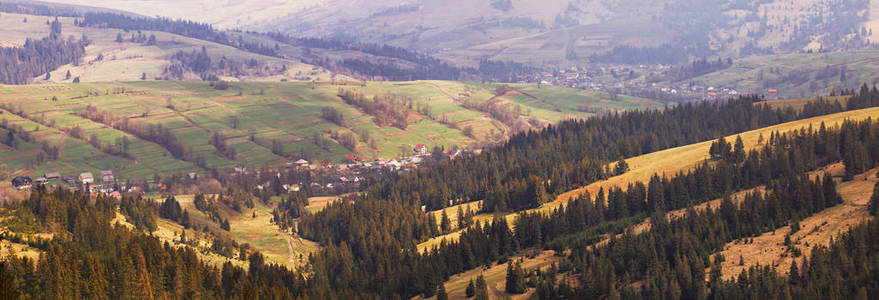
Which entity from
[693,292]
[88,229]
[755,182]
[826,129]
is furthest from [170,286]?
[826,129]

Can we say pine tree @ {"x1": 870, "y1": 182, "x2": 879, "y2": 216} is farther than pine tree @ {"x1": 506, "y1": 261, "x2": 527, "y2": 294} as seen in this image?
No

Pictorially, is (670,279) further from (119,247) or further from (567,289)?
(119,247)

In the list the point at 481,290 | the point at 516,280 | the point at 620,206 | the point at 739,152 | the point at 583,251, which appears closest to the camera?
the point at 481,290

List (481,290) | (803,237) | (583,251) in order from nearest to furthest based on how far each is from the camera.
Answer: (803,237) → (481,290) → (583,251)

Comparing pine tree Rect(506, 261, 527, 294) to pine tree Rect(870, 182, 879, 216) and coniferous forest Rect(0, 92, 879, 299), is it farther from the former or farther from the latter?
pine tree Rect(870, 182, 879, 216)

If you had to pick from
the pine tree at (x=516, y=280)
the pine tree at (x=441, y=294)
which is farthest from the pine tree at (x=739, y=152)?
the pine tree at (x=441, y=294)

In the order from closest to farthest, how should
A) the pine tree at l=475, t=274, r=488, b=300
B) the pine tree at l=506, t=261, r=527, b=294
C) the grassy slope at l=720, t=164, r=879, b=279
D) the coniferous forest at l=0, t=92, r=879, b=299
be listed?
the coniferous forest at l=0, t=92, r=879, b=299 → the grassy slope at l=720, t=164, r=879, b=279 → the pine tree at l=475, t=274, r=488, b=300 → the pine tree at l=506, t=261, r=527, b=294

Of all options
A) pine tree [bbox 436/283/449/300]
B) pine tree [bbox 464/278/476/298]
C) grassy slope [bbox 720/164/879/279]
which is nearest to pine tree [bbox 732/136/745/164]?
grassy slope [bbox 720/164/879/279]

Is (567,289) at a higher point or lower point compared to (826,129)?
lower

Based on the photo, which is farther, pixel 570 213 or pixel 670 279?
pixel 570 213

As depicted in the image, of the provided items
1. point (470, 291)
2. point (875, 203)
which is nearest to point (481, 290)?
point (470, 291)

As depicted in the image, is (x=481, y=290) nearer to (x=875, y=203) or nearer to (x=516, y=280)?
(x=516, y=280)
